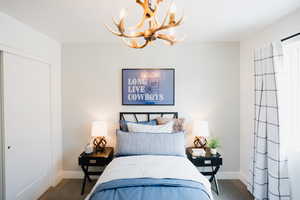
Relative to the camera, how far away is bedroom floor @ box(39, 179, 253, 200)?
270 centimetres

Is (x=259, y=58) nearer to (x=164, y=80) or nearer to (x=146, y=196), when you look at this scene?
(x=164, y=80)

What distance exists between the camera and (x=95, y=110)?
10.7ft

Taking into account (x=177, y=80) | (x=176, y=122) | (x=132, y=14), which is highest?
(x=132, y=14)

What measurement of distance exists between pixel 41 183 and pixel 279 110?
11.4ft

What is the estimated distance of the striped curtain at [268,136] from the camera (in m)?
2.11

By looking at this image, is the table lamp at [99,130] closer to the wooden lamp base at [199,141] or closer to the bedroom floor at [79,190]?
the bedroom floor at [79,190]

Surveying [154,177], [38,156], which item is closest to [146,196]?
[154,177]

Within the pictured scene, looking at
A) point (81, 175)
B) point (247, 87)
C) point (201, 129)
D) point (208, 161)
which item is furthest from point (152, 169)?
point (247, 87)

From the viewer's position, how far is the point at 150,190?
5.32 ft

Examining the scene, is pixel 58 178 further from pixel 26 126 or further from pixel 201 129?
pixel 201 129

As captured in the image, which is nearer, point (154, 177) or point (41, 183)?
point (154, 177)

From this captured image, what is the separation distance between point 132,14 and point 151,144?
1.71 meters

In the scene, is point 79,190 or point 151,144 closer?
point 151,144

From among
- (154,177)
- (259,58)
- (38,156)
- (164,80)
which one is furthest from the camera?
(164,80)
